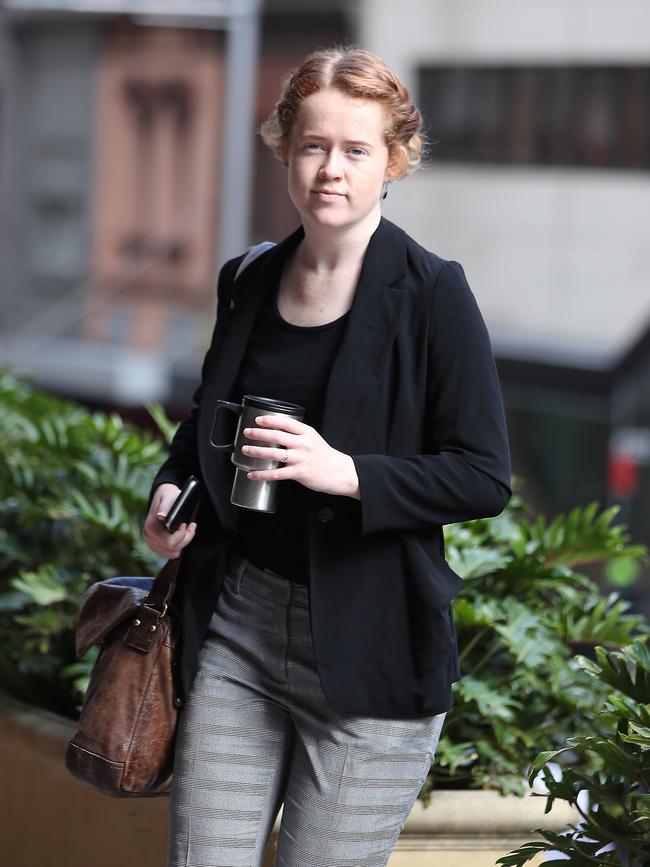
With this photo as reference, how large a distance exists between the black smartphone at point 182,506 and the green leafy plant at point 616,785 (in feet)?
2.49

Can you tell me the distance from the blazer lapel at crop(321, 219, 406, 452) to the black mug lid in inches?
2.1

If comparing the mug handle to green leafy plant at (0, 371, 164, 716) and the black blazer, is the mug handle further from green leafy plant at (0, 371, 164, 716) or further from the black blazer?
green leafy plant at (0, 371, 164, 716)

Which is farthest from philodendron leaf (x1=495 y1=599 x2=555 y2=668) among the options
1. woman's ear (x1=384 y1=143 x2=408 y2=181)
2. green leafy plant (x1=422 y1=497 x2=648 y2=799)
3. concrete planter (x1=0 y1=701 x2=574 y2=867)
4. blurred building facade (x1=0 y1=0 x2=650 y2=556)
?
blurred building facade (x1=0 y1=0 x2=650 y2=556)

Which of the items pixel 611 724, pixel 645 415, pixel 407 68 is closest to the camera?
pixel 611 724

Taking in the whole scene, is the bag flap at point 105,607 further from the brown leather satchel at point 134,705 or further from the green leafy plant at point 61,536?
the green leafy plant at point 61,536

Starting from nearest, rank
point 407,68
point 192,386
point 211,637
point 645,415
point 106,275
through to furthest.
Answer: point 211,637 < point 645,415 < point 192,386 < point 407,68 < point 106,275

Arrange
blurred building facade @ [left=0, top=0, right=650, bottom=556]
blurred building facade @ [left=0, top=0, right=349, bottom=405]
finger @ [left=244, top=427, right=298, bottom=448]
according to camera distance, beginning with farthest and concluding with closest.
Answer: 1. blurred building facade @ [left=0, top=0, right=349, bottom=405]
2. blurred building facade @ [left=0, top=0, right=650, bottom=556]
3. finger @ [left=244, top=427, right=298, bottom=448]

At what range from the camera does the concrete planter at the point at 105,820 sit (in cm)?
296

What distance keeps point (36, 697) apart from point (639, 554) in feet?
5.55

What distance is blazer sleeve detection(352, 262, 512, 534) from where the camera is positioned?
6.81 ft

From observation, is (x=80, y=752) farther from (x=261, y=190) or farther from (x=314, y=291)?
(x=261, y=190)

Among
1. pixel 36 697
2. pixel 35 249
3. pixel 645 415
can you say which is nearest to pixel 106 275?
pixel 35 249

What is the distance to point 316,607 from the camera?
2131 millimetres

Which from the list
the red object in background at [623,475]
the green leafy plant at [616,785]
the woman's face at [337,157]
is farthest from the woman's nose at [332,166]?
the red object in background at [623,475]
